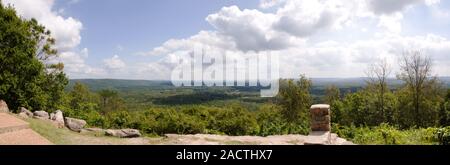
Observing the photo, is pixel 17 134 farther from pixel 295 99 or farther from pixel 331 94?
pixel 331 94

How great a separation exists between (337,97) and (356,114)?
8.68 metres

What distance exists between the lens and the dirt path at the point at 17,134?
9094 mm

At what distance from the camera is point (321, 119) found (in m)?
13.4

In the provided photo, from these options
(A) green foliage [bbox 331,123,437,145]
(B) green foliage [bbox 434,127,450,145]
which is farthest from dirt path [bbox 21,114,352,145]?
(B) green foliage [bbox 434,127,450,145]

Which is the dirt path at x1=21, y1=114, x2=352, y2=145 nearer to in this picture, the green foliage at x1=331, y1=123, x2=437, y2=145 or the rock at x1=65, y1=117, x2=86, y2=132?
the rock at x1=65, y1=117, x2=86, y2=132

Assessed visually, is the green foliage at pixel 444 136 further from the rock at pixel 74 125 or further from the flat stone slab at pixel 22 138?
the rock at pixel 74 125

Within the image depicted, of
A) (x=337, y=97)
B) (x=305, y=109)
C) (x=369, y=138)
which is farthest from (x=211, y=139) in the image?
(x=337, y=97)

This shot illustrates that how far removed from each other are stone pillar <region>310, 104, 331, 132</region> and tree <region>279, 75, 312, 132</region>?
27.5 meters

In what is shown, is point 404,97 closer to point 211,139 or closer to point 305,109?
point 305,109

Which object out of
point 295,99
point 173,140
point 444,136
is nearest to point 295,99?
point 295,99

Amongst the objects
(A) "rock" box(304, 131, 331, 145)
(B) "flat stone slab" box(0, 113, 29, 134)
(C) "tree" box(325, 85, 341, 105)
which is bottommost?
(C) "tree" box(325, 85, 341, 105)

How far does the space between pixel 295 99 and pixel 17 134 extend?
1348 inches

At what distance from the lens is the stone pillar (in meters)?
13.4

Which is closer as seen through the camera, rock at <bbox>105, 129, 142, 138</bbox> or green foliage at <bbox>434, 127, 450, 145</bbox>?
rock at <bbox>105, 129, 142, 138</bbox>
